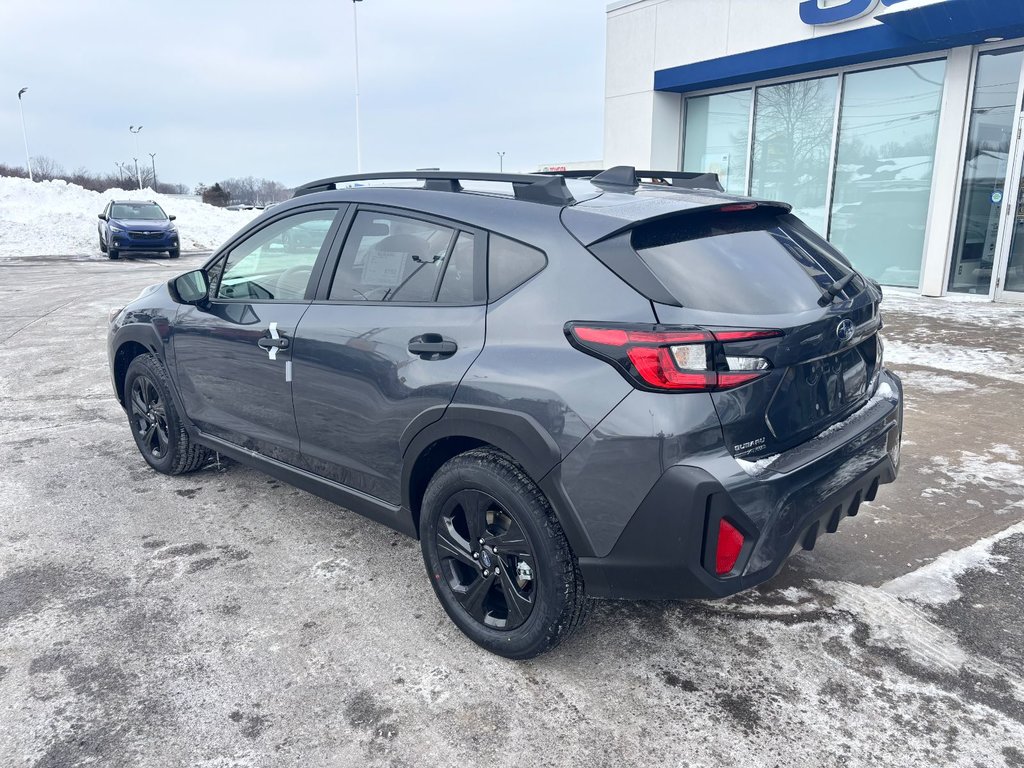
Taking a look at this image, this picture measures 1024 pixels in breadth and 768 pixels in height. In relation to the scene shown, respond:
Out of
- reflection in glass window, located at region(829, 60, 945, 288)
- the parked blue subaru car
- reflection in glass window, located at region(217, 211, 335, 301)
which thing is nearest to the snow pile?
the parked blue subaru car

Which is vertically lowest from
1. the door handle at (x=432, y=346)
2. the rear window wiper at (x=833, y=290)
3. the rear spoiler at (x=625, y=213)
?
the door handle at (x=432, y=346)

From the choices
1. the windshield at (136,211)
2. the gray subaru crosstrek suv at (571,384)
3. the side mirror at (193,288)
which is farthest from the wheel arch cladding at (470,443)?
the windshield at (136,211)

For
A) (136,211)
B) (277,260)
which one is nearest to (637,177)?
(277,260)

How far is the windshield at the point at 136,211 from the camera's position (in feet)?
69.9

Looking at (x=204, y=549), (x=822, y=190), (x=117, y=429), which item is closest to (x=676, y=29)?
(x=822, y=190)

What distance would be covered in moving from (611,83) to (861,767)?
46.7ft

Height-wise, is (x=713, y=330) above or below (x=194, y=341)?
above

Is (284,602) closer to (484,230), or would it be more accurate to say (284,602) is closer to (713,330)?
(484,230)

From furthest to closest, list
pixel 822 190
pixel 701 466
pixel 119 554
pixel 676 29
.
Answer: pixel 676 29 < pixel 822 190 < pixel 119 554 < pixel 701 466

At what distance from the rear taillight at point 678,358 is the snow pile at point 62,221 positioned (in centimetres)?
2490

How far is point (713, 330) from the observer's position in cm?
223

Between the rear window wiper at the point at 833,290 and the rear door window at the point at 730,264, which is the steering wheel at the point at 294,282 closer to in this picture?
the rear door window at the point at 730,264

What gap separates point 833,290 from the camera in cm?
274

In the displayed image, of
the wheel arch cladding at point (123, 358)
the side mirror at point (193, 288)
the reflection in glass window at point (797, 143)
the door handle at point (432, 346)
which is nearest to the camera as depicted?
the door handle at point (432, 346)
